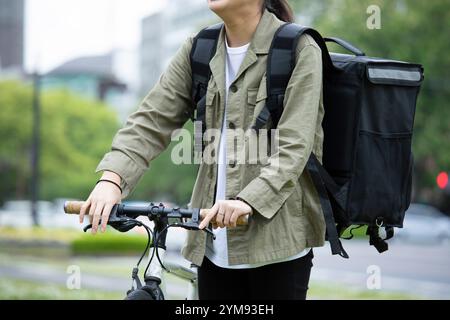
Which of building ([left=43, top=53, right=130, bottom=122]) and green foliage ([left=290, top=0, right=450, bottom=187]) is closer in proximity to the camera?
green foliage ([left=290, top=0, right=450, bottom=187])

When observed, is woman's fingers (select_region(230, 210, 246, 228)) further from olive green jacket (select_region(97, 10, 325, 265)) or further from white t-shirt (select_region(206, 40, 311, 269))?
white t-shirt (select_region(206, 40, 311, 269))

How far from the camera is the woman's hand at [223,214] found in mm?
2715

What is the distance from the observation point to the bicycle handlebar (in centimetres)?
278

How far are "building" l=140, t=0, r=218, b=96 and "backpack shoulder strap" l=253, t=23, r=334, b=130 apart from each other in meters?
83.2

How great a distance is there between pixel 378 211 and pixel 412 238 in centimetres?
3176

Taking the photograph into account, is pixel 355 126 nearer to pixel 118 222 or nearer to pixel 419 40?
pixel 118 222

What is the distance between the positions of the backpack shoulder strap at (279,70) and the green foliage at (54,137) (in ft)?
137

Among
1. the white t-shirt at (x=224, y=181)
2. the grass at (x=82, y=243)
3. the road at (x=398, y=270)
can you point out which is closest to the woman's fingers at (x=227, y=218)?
the white t-shirt at (x=224, y=181)

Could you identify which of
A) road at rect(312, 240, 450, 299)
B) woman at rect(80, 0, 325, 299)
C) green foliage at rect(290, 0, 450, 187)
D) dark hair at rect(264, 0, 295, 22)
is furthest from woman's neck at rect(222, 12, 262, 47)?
green foliage at rect(290, 0, 450, 187)

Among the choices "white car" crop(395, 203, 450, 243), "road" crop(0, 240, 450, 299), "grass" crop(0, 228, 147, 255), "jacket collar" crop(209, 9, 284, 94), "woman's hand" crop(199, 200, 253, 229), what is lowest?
"white car" crop(395, 203, 450, 243)

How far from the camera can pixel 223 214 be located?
274cm

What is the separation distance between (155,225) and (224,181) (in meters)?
0.39

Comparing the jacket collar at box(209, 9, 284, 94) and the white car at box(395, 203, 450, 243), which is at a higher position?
the jacket collar at box(209, 9, 284, 94)

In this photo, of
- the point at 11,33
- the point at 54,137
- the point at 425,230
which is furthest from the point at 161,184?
the point at 11,33
